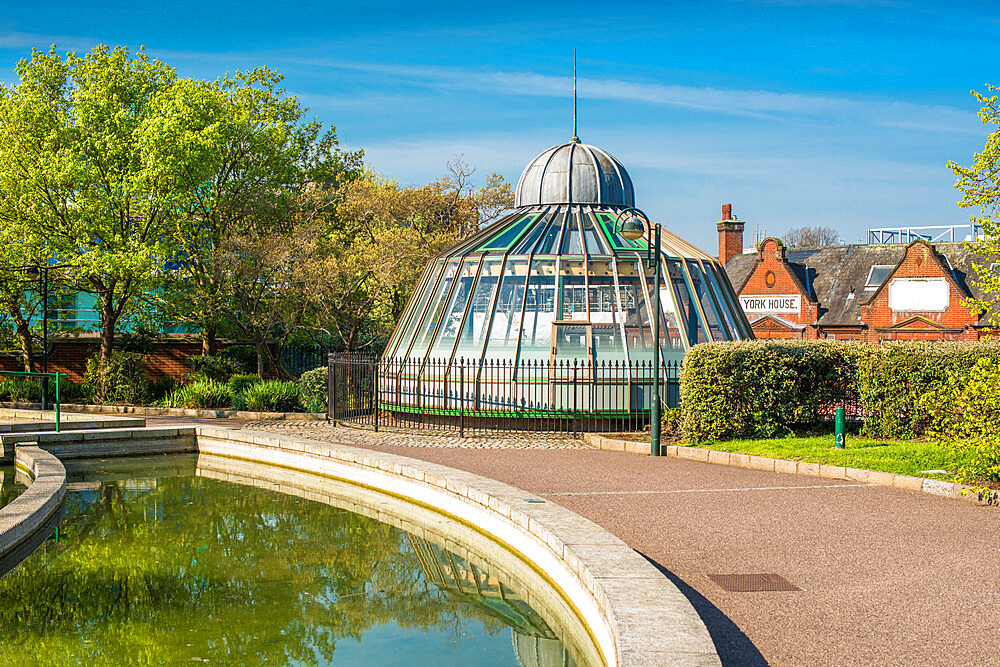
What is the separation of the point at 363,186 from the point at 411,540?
2030 cm

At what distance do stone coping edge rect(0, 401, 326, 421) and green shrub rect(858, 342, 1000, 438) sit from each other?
39.9 feet

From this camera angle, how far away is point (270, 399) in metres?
23.1

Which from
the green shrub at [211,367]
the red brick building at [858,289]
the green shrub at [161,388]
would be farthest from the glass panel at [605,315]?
the red brick building at [858,289]

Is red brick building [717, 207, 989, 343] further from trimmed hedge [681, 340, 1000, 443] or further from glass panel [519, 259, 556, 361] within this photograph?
trimmed hedge [681, 340, 1000, 443]

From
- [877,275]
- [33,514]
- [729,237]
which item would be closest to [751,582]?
[33,514]

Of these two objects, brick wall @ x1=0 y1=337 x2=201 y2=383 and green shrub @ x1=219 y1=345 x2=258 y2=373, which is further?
brick wall @ x1=0 y1=337 x2=201 y2=383

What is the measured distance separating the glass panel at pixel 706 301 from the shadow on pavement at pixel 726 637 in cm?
1363

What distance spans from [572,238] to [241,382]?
10.0 meters

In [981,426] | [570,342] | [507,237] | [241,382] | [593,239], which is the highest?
[507,237]

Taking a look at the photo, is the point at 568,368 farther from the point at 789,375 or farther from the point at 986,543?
the point at 986,543

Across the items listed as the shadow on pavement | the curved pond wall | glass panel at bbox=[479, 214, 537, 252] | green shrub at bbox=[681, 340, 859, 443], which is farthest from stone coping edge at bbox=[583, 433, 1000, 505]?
the curved pond wall

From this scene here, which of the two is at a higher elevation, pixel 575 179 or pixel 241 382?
pixel 575 179

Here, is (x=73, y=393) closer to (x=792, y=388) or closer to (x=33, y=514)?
(x=33, y=514)

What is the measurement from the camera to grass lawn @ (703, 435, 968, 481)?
12344 mm
